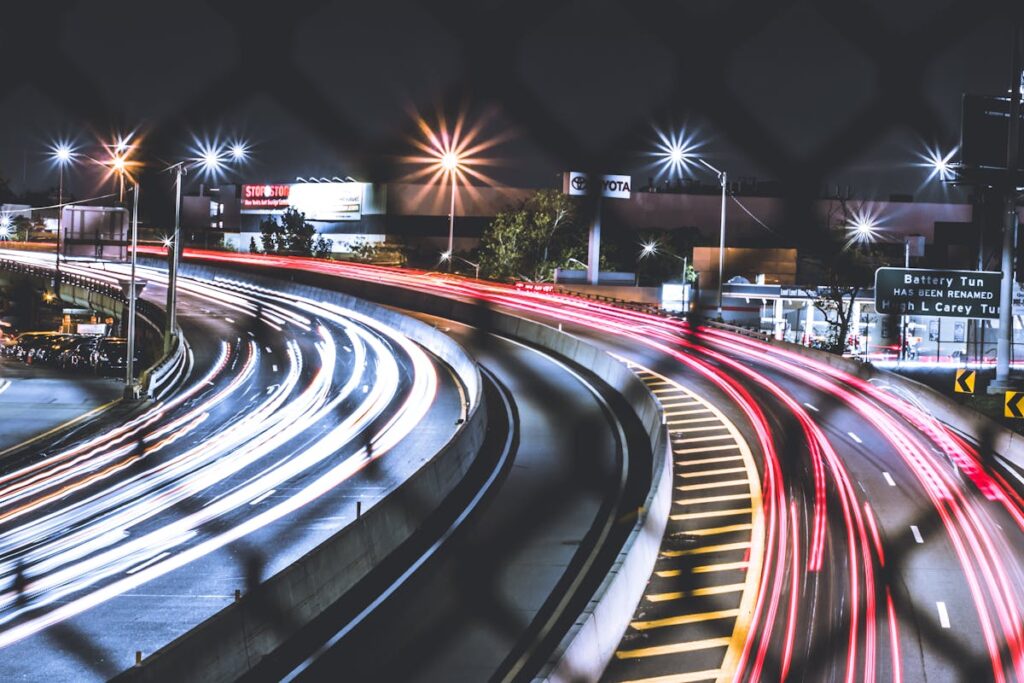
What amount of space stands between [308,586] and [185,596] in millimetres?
2262

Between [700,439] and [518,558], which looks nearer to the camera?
[518,558]

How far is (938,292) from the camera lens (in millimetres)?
14898

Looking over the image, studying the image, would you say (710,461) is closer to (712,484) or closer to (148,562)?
(712,484)

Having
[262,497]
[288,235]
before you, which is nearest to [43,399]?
[262,497]

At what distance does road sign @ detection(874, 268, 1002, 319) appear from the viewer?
14398 millimetres

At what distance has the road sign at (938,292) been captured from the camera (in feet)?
47.2

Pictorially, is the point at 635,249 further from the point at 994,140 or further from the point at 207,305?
the point at 994,140

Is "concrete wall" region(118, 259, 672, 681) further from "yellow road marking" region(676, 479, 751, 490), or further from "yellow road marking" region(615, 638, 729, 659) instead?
"yellow road marking" region(676, 479, 751, 490)

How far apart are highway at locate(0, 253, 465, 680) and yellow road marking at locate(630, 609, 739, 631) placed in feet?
13.8

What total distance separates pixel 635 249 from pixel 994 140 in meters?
49.2

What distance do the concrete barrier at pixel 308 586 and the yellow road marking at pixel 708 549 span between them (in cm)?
334

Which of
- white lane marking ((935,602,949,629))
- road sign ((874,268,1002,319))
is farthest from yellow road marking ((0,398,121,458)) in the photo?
white lane marking ((935,602,949,629))

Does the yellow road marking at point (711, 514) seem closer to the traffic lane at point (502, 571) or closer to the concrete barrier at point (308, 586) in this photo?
the traffic lane at point (502, 571)

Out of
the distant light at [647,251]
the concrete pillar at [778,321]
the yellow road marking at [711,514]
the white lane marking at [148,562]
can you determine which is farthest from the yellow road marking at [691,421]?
the distant light at [647,251]
